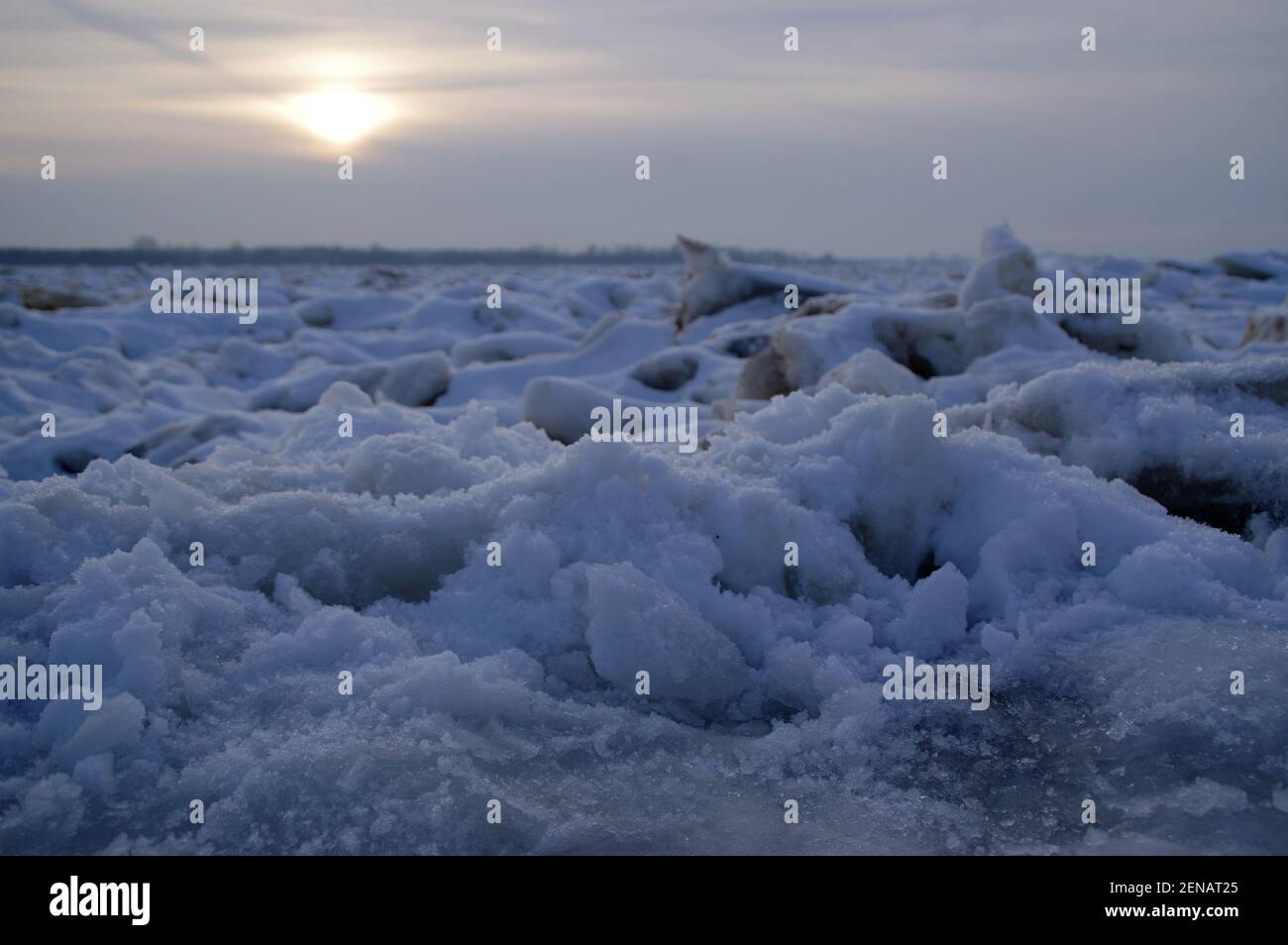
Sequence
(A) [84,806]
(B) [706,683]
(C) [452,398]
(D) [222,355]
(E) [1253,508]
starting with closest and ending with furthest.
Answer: (A) [84,806], (B) [706,683], (E) [1253,508], (C) [452,398], (D) [222,355]

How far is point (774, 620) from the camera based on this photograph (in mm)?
2557

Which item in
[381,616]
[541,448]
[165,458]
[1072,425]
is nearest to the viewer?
[381,616]

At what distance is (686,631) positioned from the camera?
93.4 inches

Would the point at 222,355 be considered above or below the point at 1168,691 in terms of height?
above

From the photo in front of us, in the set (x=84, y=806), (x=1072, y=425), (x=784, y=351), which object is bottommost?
(x=84, y=806)

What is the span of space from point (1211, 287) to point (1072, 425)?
12249mm

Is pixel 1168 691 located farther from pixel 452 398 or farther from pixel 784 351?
pixel 452 398

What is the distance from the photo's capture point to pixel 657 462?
9.12ft

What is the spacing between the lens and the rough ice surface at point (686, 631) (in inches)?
74.8

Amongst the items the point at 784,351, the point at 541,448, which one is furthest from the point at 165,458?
the point at 784,351

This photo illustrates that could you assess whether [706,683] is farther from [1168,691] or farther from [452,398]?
[452,398]

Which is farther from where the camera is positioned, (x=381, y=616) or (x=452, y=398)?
(x=452, y=398)

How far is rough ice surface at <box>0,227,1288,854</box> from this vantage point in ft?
6.23
